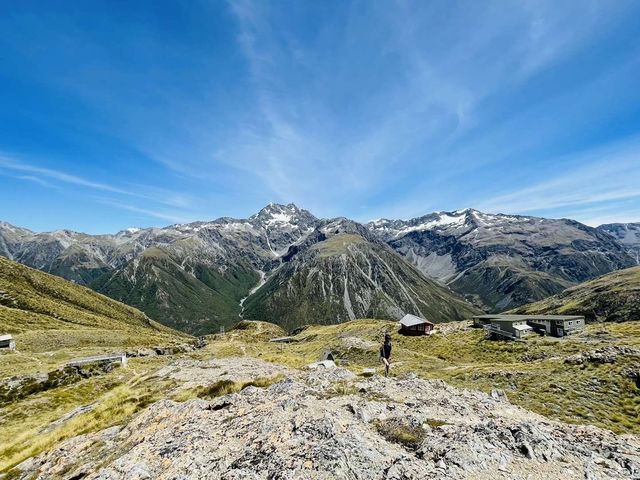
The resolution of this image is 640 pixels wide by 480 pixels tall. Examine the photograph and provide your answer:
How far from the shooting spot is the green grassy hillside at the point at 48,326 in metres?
78.7

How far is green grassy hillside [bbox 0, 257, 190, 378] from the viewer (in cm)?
7869

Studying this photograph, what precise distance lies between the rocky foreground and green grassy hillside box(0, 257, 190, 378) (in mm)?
59175

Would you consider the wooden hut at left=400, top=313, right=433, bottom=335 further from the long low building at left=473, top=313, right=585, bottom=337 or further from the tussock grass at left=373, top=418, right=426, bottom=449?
the tussock grass at left=373, top=418, right=426, bottom=449

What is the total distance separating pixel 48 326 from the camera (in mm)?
124625

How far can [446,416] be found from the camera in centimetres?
1784

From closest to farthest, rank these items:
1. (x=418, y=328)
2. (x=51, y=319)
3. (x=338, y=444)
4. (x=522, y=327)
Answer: (x=338, y=444) → (x=522, y=327) → (x=418, y=328) → (x=51, y=319)

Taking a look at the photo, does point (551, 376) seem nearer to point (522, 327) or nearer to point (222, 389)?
point (222, 389)

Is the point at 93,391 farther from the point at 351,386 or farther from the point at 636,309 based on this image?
the point at 636,309

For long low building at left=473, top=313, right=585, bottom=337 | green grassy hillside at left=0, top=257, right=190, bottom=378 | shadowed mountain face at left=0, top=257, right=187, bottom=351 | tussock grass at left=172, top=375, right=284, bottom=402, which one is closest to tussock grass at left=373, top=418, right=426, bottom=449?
tussock grass at left=172, top=375, right=284, bottom=402

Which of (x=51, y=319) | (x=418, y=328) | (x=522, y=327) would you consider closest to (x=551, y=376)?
(x=522, y=327)

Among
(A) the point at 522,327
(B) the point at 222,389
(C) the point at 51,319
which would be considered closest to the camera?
(B) the point at 222,389

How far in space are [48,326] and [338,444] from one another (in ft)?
506

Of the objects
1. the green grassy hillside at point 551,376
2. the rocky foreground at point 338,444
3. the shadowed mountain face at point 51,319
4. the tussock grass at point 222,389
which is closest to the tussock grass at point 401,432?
the rocky foreground at point 338,444

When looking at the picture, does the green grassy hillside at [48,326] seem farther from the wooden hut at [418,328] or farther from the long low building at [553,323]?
the long low building at [553,323]
